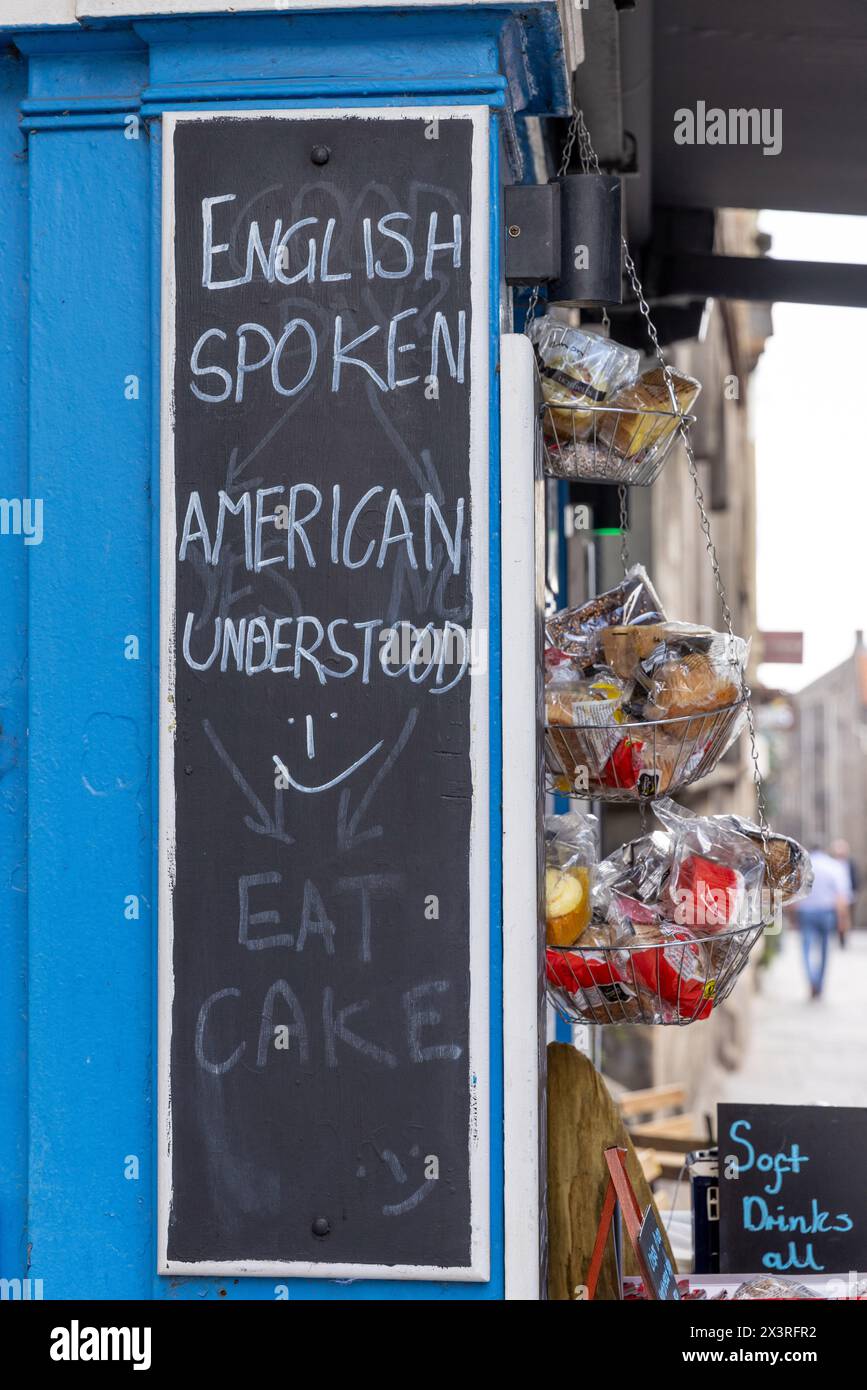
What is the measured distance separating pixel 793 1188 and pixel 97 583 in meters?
2.37

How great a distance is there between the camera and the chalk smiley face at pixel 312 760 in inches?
106

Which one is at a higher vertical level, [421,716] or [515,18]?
[515,18]

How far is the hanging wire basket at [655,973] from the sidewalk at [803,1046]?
4551 millimetres

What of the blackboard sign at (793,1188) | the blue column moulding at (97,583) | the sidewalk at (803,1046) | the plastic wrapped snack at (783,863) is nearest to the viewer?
the blue column moulding at (97,583)

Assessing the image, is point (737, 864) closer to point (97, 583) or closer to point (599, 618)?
point (599, 618)

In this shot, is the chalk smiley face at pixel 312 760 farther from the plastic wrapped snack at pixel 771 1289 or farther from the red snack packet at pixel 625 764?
the plastic wrapped snack at pixel 771 1289

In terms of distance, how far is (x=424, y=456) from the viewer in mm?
2709

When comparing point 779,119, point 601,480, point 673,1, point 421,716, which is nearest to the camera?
point 421,716

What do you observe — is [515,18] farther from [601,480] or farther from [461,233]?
[601,480]

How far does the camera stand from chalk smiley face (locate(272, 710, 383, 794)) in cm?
270

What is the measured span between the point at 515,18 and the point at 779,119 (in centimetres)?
279

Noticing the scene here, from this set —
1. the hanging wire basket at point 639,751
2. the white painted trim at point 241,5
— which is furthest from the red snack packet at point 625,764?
the white painted trim at point 241,5

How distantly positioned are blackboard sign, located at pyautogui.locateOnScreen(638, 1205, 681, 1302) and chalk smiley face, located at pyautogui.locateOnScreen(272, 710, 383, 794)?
1.12m
